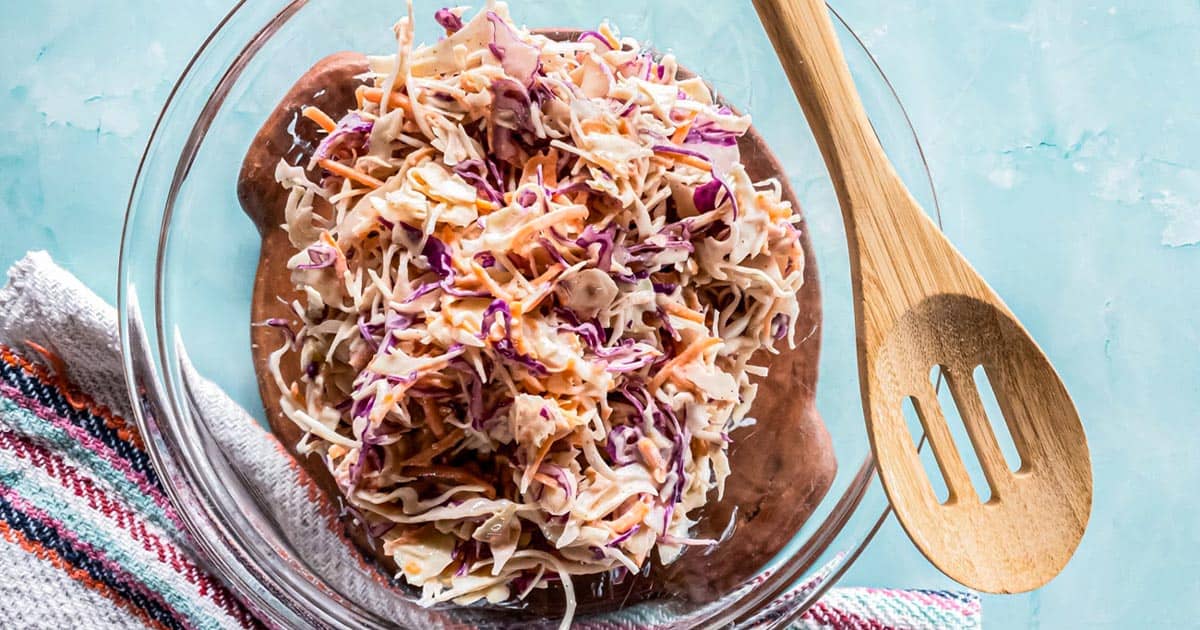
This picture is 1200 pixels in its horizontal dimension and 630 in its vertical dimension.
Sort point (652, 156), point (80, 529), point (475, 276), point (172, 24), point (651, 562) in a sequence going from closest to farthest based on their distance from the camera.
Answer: point (475, 276), point (652, 156), point (651, 562), point (80, 529), point (172, 24)

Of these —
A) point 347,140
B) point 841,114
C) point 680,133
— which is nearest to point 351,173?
point 347,140

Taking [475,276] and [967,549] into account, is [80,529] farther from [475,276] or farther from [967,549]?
[967,549]

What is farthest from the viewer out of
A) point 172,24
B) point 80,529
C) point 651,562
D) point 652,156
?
point 172,24

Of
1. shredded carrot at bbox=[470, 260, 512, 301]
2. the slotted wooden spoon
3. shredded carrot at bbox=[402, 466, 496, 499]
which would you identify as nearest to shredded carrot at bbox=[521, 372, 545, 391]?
shredded carrot at bbox=[470, 260, 512, 301]

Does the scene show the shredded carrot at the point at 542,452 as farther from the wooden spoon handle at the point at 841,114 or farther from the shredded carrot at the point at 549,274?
the wooden spoon handle at the point at 841,114

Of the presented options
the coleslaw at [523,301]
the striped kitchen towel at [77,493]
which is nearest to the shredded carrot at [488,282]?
the coleslaw at [523,301]

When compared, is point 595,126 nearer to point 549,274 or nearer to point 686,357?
point 549,274

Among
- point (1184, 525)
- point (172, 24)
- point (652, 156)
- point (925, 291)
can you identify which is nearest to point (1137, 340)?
point (1184, 525)
